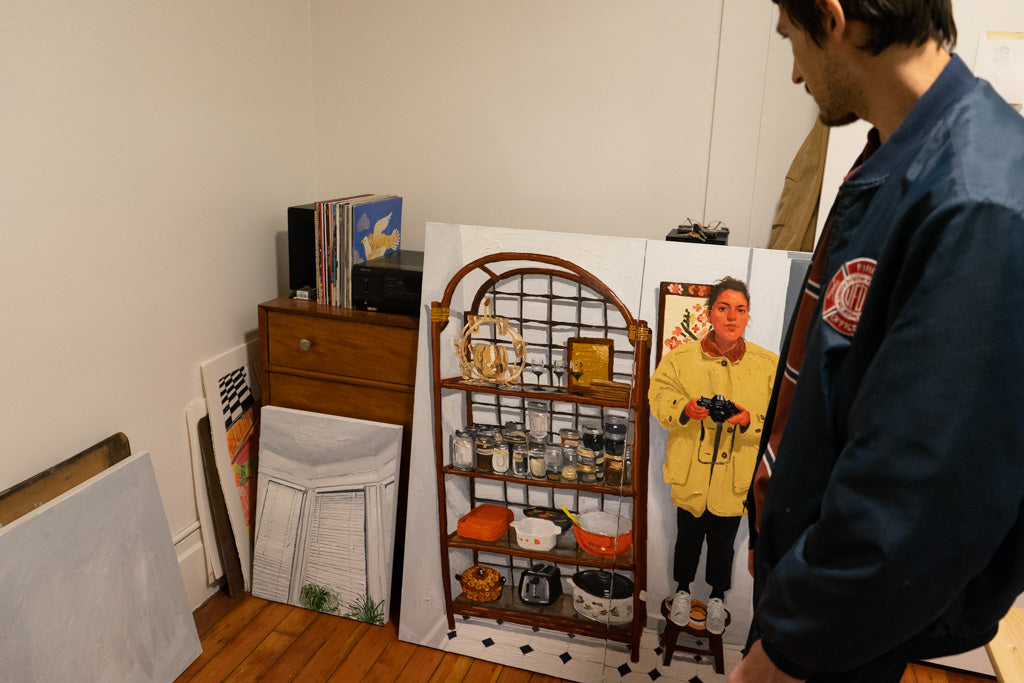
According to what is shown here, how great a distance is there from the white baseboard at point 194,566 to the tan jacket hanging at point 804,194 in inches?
79.5

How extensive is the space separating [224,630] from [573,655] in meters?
1.08

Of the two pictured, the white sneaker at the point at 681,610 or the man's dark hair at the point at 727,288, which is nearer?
the man's dark hair at the point at 727,288

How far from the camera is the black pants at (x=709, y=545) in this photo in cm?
198

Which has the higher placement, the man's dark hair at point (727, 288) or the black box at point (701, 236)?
the black box at point (701, 236)

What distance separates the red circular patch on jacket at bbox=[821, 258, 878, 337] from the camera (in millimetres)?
833

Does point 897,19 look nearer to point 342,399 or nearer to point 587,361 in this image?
point 587,361

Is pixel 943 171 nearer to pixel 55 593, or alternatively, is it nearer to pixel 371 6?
pixel 55 593

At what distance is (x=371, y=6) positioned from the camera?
8.42 ft


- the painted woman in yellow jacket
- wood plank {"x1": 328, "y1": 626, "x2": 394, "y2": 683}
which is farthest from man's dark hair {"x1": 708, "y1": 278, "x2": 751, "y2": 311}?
wood plank {"x1": 328, "y1": 626, "x2": 394, "y2": 683}

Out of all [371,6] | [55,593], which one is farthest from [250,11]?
[55,593]

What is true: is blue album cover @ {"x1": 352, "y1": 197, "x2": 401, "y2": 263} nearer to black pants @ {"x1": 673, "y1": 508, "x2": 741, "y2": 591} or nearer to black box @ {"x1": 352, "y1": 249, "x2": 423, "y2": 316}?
black box @ {"x1": 352, "y1": 249, "x2": 423, "y2": 316}

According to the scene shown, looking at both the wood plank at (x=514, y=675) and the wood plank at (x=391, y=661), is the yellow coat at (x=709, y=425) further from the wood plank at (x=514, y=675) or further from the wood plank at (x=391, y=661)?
the wood plank at (x=391, y=661)

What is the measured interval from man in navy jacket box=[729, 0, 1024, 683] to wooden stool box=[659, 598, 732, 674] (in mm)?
1125

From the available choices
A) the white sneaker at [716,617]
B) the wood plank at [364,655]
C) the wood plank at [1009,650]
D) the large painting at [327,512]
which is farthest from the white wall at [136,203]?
the wood plank at [1009,650]
